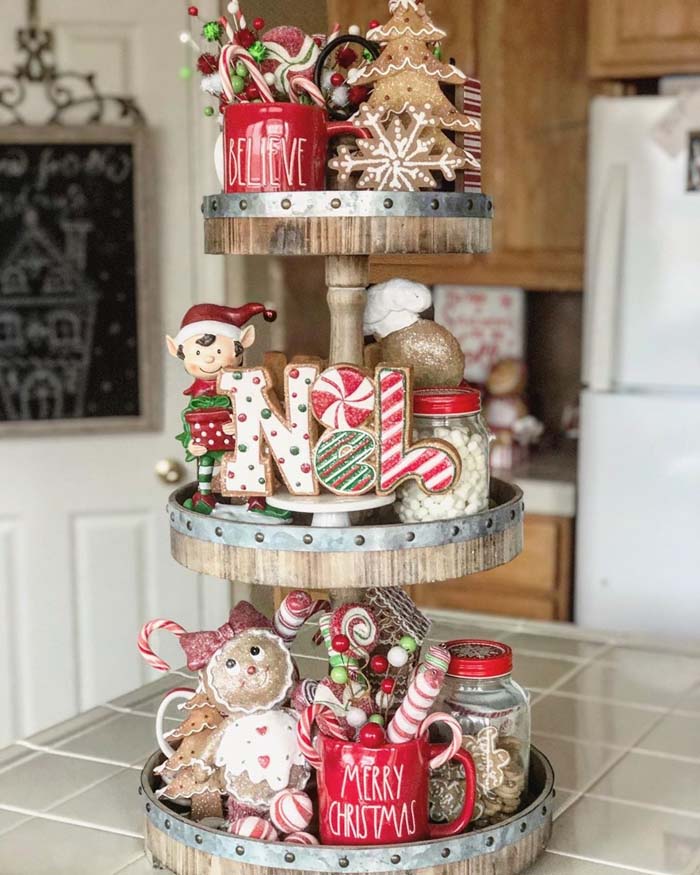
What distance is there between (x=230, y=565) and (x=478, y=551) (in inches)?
7.6

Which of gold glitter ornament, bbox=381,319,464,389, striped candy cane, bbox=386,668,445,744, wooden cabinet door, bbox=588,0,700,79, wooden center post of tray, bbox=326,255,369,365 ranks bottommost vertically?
striped candy cane, bbox=386,668,445,744

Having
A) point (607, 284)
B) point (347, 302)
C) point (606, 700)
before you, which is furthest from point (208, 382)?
point (607, 284)

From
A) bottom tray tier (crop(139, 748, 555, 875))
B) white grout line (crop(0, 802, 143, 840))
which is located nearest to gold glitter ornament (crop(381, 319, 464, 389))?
bottom tray tier (crop(139, 748, 555, 875))

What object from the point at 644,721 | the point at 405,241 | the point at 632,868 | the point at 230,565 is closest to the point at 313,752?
the point at 230,565

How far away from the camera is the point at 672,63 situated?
2.68 m

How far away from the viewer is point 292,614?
1035 millimetres

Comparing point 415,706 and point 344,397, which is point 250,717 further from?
point 344,397

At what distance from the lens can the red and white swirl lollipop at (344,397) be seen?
94 cm

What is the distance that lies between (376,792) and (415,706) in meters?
0.07

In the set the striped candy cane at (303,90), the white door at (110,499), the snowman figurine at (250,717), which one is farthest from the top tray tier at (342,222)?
the white door at (110,499)

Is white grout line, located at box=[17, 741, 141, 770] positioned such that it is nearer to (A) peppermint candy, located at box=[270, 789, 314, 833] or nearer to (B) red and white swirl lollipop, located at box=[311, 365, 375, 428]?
(A) peppermint candy, located at box=[270, 789, 314, 833]

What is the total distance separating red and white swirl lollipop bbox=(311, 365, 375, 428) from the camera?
0.94 metres

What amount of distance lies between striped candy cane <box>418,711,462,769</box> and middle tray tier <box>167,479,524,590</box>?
107 mm

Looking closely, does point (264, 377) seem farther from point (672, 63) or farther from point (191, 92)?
point (672, 63)
